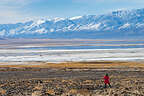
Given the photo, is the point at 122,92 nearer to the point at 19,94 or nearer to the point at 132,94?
the point at 132,94

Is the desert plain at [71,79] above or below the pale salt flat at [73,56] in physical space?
below

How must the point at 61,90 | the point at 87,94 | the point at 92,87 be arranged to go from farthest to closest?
the point at 92,87 < the point at 61,90 < the point at 87,94

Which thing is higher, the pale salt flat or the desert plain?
the pale salt flat

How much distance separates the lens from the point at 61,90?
2516 centimetres

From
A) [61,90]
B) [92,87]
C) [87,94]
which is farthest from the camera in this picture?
[92,87]

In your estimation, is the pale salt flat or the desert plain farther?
the pale salt flat

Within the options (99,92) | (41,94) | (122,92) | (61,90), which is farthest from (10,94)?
(122,92)

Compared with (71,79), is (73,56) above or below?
above

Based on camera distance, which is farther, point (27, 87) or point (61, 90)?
point (27, 87)

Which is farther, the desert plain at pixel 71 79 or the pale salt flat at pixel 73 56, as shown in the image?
the pale salt flat at pixel 73 56

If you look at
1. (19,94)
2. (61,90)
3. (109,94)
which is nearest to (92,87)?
(61,90)

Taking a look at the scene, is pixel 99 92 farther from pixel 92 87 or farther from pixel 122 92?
pixel 92 87

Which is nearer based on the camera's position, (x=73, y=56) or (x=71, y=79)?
(x=71, y=79)

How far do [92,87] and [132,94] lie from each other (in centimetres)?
516
